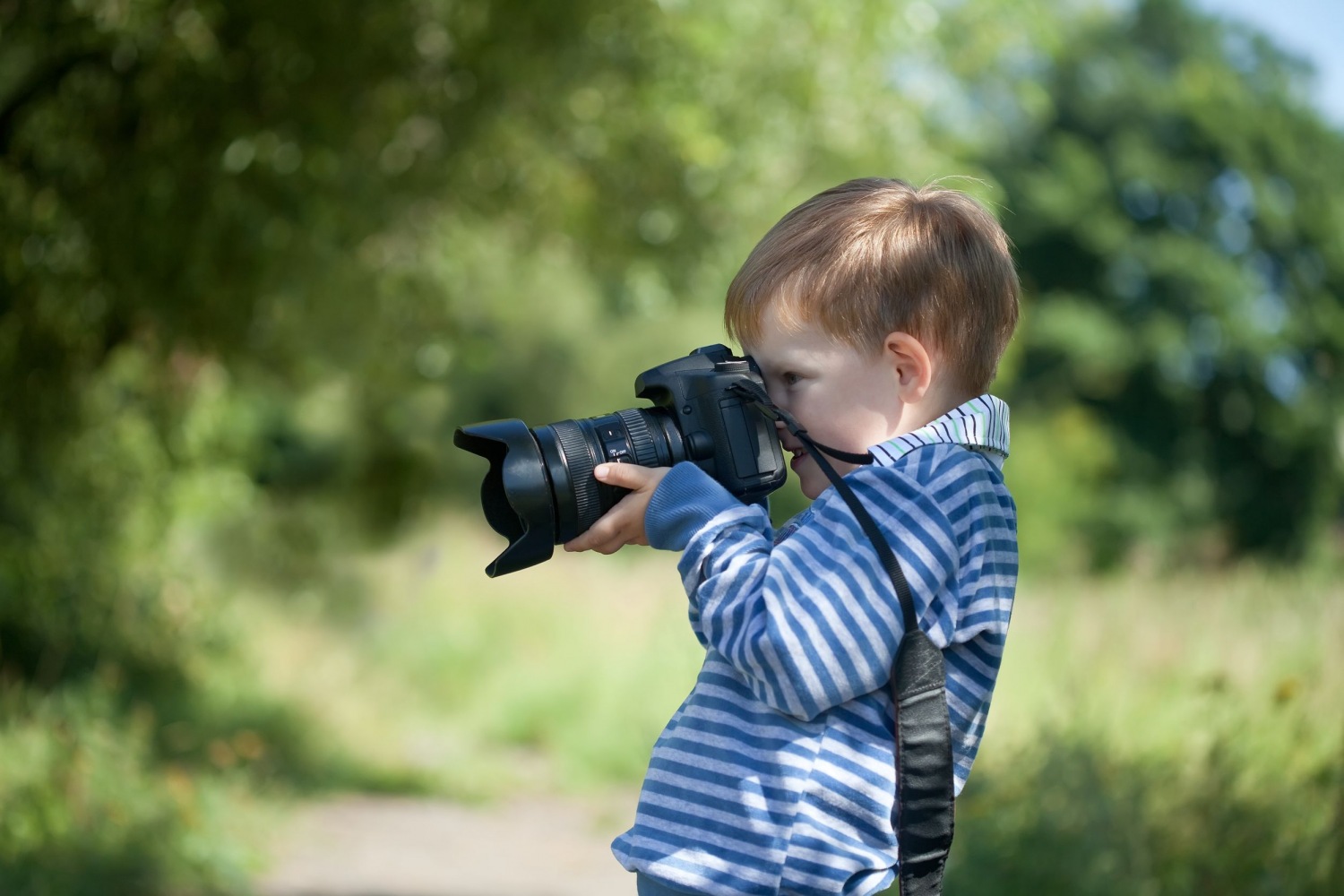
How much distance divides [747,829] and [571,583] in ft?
26.4

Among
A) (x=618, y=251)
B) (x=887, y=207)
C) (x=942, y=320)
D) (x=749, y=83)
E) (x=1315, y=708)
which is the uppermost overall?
(x=749, y=83)

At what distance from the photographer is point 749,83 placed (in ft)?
20.4

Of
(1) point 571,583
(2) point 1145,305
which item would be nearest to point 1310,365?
(2) point 1145,305

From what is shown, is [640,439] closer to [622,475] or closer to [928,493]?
[622,475]

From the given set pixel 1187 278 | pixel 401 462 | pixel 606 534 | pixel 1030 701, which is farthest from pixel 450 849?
pixel 1187 278

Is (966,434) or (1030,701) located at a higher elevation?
(1030,701)

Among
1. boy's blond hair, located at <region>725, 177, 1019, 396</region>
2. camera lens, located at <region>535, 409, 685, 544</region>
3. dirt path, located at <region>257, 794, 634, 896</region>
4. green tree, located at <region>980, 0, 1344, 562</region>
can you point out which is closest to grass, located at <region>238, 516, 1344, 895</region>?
dirt path, located at <region>257, 794, 634, 896</region>

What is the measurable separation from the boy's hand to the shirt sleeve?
0.06 m

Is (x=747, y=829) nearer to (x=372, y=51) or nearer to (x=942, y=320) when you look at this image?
(x=942, y=320)

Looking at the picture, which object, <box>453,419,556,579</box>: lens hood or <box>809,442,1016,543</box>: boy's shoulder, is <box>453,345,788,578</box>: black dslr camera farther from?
<box>809,442,1016,543</box>: boy's shoulder

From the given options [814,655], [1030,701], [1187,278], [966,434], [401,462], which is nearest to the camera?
[814,655]

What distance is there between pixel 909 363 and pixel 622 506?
38cm

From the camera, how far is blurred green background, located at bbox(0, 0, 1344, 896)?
4230 mm

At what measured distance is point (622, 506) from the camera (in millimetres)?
1604
